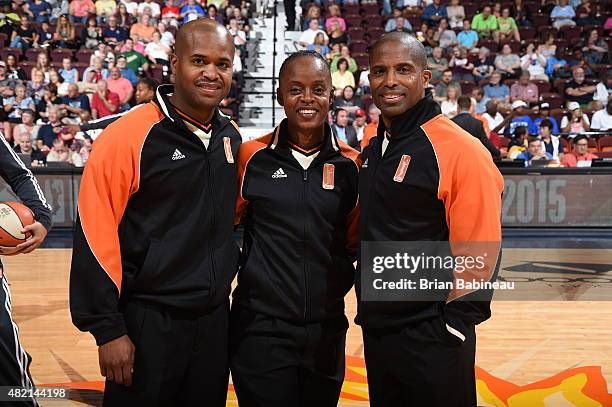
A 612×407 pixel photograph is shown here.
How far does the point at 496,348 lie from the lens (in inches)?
182

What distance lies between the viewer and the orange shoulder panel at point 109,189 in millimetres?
2303

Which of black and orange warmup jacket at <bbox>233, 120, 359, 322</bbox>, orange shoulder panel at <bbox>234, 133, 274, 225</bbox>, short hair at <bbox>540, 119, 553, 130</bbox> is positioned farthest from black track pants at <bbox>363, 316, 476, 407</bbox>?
short hair at <bbox>540, 119, 553, 130</bbox>

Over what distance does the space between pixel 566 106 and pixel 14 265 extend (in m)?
8.97

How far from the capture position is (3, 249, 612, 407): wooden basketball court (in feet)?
12.6

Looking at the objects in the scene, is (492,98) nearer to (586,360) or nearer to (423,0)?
(423,0)

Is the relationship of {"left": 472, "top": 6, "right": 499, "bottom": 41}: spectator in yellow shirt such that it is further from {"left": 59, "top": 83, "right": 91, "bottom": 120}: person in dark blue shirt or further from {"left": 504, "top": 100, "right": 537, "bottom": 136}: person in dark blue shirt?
{"left": 59, "top": 83, "right": 91, "bottom": 120}: person in dark blue shirt

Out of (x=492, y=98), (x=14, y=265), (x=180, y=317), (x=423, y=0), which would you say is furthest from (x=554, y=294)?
(x=423, y=0)

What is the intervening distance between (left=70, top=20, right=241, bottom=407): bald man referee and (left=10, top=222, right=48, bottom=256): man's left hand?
0.41m

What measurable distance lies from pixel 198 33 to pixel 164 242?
68cm

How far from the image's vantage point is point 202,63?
8.00 ft

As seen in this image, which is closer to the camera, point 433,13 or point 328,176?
point 328,176

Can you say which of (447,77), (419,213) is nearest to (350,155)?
(419,213)

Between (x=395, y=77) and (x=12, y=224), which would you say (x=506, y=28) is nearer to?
(x=395, y=77)

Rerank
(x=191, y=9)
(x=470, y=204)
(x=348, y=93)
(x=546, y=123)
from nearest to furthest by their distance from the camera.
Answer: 1. (x=470, y=204)
2. (x=546, y=123)
3. (x=348, y=93)
4. (x=191, y=9)
